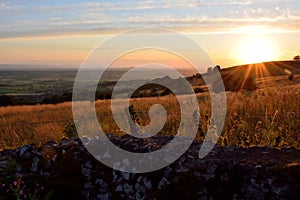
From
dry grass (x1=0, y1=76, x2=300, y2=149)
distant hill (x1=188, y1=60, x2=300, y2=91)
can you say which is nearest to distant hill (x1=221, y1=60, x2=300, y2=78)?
distant hill (x1=188, y1=60, x2=300, y2=91)

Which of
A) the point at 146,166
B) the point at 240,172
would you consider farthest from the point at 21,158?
the point at 240,172

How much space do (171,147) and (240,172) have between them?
1.08 meters

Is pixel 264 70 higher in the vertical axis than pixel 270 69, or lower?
lower

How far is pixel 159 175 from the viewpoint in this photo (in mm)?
4203

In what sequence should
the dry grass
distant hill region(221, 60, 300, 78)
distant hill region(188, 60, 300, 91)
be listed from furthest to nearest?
distant hill region(221, 60, 300, 78), distant hill region(188, 60, 300, 91), the dry grass

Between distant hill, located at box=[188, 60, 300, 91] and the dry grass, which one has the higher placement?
distant hill, located at box=[188, 60, 300, 91]

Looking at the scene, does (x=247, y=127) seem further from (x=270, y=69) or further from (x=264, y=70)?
(x=270, y=69)

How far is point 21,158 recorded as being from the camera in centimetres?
505

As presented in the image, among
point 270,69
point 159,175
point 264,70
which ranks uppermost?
point 270,69

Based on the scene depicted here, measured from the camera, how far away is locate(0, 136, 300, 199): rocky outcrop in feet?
12.5

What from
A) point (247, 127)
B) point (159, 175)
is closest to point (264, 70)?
point (247, 127)

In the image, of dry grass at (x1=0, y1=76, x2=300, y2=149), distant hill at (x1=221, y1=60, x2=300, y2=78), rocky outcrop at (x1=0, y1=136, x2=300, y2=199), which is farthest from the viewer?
distant hill at (x1=221, y1=60, x2=300, y2=78)

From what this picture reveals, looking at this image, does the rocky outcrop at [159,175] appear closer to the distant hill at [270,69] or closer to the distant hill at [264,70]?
the distant hill at [264,70]

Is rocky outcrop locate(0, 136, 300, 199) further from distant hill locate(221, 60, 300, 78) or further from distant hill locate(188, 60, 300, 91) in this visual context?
distant hill locate(221, 60, 300, 78)
